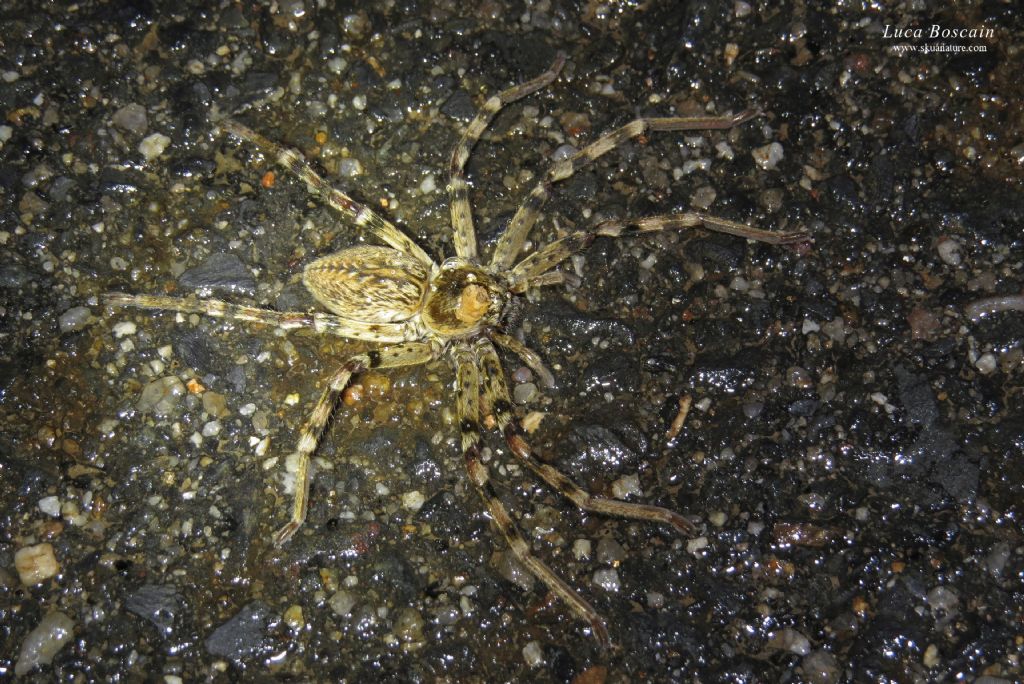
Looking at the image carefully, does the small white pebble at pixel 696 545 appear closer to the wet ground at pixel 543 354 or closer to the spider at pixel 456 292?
the wet ground at pixel 543 354

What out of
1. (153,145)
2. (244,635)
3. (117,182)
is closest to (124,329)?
(117,182)

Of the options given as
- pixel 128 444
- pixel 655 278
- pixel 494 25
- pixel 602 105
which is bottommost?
pixel 128 444

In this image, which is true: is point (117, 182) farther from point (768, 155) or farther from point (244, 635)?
point (768, 155)

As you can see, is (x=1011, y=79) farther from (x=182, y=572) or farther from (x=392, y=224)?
(x=182, y=572)

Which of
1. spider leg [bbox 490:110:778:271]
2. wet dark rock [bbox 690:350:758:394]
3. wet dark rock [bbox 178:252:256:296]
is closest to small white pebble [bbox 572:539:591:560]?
wet dark rock [bbox 690:350:758:394]

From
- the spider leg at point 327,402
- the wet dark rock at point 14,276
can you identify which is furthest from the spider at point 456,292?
the wet dark rock at point 14,276

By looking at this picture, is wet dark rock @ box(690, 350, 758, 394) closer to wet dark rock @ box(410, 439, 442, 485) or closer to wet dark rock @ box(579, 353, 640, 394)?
wet dark rock @ box(579, 353, 640, 394)

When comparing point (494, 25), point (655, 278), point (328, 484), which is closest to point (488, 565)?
point (328, 484)
